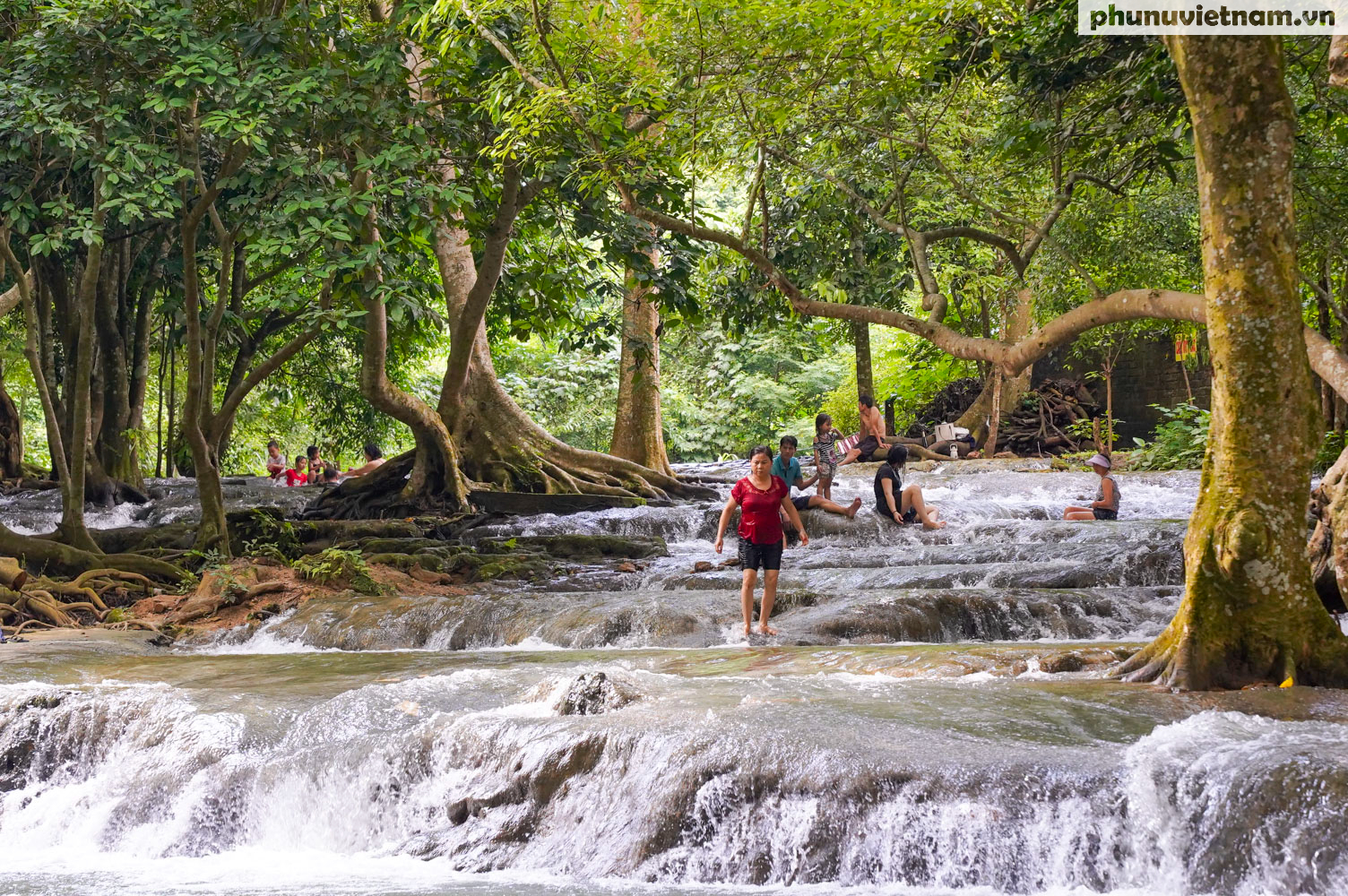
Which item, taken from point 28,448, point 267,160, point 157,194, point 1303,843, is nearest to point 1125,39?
point 1303,843

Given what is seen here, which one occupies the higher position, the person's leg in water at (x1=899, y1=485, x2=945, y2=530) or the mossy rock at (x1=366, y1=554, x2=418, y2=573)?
the person's leg in water at (x1=899, y1=485, x2=945, y2=530)

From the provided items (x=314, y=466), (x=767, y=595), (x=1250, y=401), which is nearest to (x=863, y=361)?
(x=314, y=466)

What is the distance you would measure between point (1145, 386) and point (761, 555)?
18.1 meters

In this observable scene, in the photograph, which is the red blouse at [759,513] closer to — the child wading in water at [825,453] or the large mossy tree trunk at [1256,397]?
the large mossy tree trunk at [1256,397]

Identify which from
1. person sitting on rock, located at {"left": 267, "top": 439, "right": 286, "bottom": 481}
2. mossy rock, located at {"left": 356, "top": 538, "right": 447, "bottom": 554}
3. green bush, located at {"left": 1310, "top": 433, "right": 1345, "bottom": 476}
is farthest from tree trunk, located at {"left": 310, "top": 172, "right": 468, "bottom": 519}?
green bush, located at {"left": 1310, "top": 433, "right": 1345, "bottom": 476}

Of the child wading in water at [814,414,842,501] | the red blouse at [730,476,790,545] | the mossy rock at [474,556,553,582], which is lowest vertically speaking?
the mossy rock at [474,556,553,582]

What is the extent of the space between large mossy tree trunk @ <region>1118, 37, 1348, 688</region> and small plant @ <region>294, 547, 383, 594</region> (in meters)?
8.40

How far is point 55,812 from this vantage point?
21.9ft

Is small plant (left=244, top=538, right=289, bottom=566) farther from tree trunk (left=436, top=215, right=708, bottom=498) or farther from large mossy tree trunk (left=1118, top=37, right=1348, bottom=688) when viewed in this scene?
large mossy tree trunk (left=1118, top=37, right=1348, bottom=688)

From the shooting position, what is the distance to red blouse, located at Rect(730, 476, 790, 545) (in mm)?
9562

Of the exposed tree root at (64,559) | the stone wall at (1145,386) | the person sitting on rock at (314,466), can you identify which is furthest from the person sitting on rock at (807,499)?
the stone wall at (1145,386)

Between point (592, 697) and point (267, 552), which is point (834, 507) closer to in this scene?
point (267, 552)

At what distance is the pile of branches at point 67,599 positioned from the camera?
11133mm

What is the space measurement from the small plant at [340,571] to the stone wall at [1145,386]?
16.5m
